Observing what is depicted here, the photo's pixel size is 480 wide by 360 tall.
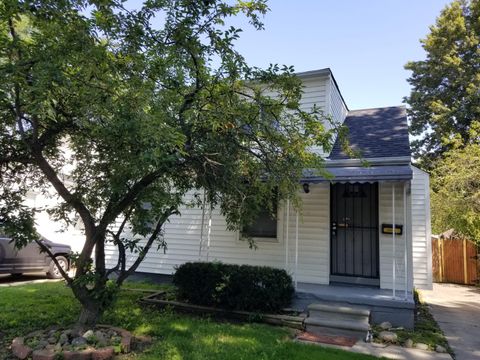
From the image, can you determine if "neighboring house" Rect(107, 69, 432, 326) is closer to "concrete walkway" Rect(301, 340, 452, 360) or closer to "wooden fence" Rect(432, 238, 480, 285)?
"concrete walkway" Rect(301, 340, 452, 360)

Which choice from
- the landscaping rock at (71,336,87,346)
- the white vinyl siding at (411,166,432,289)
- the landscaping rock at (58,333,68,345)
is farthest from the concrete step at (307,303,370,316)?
the landscaping rock at (58,333,68,345)

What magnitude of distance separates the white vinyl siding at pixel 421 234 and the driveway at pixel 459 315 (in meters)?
0.77

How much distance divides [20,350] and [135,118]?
332cm

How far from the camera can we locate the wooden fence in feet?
46.1

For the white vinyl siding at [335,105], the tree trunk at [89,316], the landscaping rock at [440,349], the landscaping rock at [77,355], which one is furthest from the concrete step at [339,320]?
the white vinyl siding at [335,105]

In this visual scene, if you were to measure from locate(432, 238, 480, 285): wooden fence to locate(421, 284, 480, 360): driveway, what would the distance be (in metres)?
0.90

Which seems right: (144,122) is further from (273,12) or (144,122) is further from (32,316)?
(32,316)

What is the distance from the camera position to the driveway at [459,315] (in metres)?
5.76

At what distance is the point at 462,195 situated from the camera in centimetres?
1238

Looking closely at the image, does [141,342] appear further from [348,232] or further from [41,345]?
[348,232]

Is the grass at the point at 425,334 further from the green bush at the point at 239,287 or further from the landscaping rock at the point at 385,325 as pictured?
the green bush at the point at 239,287

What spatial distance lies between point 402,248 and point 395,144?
2.46 meters

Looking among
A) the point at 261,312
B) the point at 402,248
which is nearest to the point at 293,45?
the point at 402,248

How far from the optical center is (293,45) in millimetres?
8281
